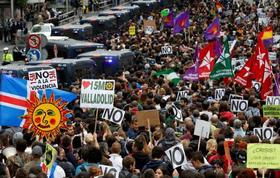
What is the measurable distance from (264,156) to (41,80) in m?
7.04

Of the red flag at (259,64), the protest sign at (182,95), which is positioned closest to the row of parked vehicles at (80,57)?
the protest sign at (182,95)

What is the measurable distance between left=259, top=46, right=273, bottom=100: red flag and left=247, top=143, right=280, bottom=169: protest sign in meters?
9.54

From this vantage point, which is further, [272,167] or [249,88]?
[249,88]

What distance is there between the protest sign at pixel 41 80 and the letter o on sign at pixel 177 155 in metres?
4.91

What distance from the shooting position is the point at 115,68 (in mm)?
31750

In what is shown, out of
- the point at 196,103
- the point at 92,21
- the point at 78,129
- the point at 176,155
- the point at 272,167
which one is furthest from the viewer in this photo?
the point at 92,21

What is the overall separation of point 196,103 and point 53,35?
23.0 m

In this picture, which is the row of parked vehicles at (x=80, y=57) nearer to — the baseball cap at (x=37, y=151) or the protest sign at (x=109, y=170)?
the baseball cap at (x=37, y=151)

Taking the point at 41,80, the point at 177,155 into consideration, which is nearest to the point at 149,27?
the point at 41,80

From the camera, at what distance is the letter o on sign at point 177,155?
43.5 ft

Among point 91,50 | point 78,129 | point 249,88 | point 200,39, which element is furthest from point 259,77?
point 200,39

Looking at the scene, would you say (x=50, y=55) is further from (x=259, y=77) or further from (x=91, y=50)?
(x=259, y=77)

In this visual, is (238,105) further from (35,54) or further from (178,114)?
(35,54)

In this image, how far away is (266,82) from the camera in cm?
2206
